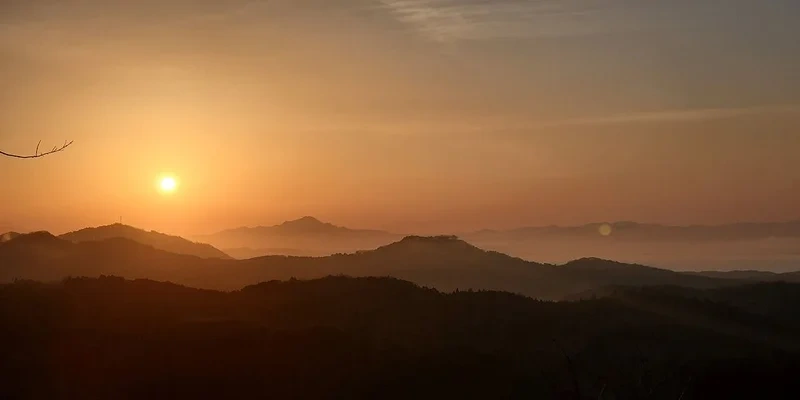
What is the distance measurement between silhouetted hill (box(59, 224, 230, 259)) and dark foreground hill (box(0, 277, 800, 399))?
131629mm

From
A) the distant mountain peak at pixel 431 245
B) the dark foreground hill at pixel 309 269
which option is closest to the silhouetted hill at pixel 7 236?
the dark foreground hill at pixel 309 269

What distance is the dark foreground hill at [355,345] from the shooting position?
107 ft

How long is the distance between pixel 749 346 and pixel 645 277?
8468 centimetres

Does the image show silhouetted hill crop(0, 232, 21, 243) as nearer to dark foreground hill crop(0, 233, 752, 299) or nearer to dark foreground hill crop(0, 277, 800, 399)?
dark foreground hill crop(0, 233, 752, 299)

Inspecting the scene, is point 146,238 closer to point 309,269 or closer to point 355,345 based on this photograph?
point 309,269

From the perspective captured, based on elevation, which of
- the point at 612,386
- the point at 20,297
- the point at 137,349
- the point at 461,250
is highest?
the point at 461,250

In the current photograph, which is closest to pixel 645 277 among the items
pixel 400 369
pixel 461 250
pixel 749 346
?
pixel 461 250

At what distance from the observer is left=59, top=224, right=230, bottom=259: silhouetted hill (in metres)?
180

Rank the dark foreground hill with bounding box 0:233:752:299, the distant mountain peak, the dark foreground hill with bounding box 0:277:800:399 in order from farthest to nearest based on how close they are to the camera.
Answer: the distant mountain peak, the dark foreground hill with bounding box 0:233:752:299, the dark foreground hill with bounding box 0:277:800:399

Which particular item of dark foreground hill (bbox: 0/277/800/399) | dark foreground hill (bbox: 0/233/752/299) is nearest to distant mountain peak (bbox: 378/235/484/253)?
dark foreground hill (bbox: 0/233/752/299)

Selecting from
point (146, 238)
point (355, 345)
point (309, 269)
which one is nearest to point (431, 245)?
point (309, 269)

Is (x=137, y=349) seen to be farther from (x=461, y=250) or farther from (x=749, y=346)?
(x=461, y=250)

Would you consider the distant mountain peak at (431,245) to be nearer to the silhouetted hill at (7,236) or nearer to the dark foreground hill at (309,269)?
the dark foreground hill at (309,269)

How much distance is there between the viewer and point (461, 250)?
163 m
